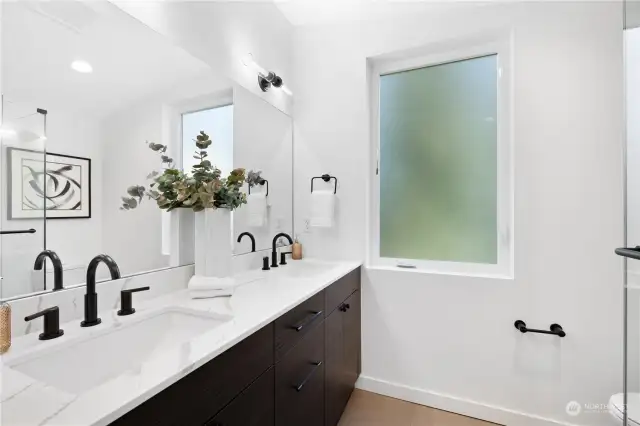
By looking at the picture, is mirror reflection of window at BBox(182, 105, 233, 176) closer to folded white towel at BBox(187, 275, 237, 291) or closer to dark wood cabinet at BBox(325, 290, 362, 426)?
folded white towel at BBox(187, 275, 237, 291)

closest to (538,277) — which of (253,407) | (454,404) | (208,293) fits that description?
(454,404)

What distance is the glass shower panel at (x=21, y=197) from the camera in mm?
856

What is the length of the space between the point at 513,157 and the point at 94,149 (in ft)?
6.87

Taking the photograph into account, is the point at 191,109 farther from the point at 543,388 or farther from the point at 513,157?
the point at 543,388

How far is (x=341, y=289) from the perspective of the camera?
5.64 ft

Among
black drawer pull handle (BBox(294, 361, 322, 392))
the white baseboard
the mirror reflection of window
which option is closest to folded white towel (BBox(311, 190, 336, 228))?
the mirror reflection of window

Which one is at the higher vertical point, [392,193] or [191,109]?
[191,109]

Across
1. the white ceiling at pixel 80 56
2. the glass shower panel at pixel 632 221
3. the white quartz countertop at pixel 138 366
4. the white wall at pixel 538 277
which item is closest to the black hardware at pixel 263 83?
the white ceiling at pixel 80 56

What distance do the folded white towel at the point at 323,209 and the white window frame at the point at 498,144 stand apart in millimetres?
308

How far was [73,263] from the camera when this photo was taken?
3.33 feet

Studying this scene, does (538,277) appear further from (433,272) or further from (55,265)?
(55,265)

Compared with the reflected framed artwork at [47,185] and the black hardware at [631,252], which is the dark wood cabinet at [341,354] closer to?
the reflected framed artwork at [47,185]

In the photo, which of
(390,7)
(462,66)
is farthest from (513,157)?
(390,7)

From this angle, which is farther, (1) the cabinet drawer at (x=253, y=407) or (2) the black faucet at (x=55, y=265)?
(2) the black faucet at (x=55, y=265)
